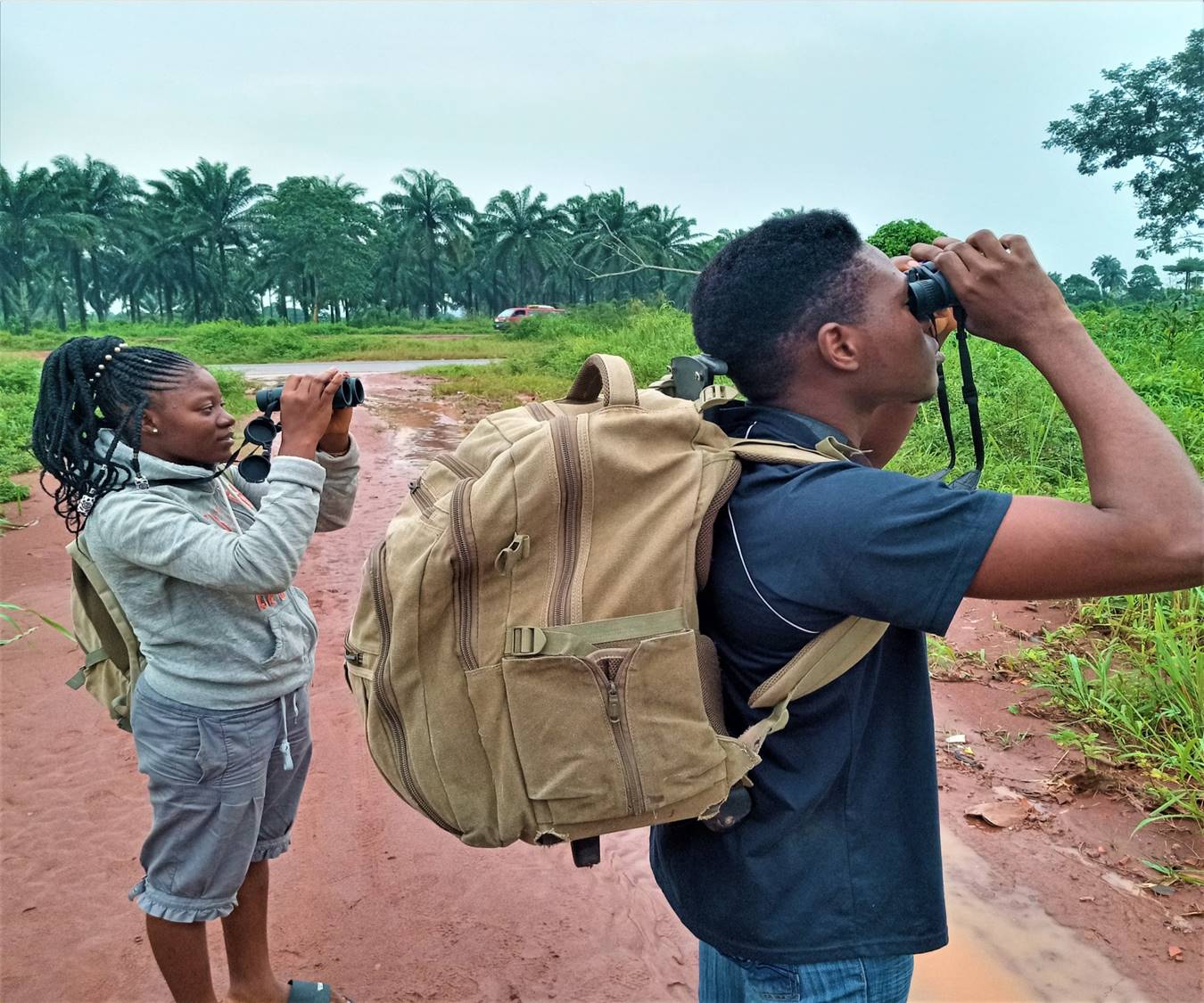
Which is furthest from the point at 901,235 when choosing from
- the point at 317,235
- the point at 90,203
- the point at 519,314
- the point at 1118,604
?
the point at 90,203

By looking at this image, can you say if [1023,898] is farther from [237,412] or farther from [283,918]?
[237,412]

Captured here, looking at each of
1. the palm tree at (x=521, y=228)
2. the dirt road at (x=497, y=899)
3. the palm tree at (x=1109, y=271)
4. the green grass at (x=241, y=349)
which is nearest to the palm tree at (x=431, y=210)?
the palm tree at (x=521, y=228)

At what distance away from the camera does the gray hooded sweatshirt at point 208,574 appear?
194 cm

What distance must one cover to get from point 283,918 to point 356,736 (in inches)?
48.0

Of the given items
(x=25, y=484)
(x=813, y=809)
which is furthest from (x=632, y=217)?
(x=813, y=809)

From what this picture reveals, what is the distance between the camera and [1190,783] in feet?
11.1

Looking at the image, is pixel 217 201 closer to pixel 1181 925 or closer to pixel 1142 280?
pixel 1142 280

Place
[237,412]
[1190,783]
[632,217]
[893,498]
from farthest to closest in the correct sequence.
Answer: [632,217] < [237,412] < [1190,783] < [893,498]

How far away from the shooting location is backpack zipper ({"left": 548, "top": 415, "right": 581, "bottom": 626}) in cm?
112

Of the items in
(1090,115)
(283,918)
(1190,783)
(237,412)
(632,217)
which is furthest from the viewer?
(632,217)

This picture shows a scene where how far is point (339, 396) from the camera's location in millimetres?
2180

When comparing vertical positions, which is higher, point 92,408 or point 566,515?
point 92,408

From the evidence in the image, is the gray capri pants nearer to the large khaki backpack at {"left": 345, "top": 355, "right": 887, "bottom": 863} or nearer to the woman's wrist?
the woman's wrist

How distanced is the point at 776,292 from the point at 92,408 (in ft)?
5.57
